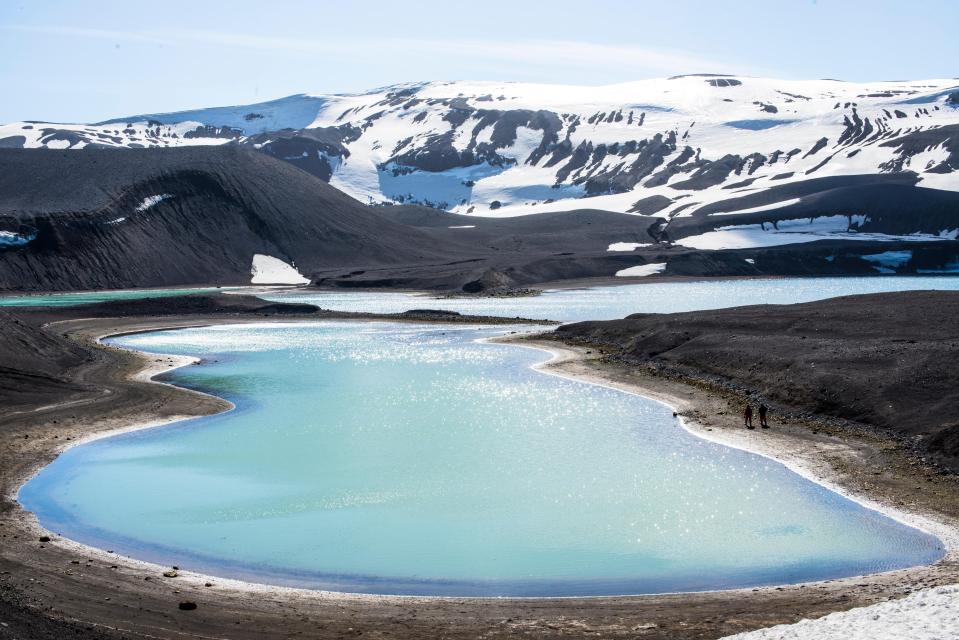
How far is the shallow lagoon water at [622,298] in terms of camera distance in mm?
89812

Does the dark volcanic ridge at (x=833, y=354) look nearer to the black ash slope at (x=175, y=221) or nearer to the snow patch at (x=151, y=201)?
the black ash slope at (x=175, y=221)

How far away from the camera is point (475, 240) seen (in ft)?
543

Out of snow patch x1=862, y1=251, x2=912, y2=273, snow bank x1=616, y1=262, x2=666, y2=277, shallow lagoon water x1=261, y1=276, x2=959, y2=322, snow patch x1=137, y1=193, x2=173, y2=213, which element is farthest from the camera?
snow patch x1=862, y1=251, x2=912, y2=273

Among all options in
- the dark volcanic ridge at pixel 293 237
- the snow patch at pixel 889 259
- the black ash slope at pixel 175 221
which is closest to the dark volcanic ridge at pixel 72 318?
the dark volcanic ridge at pixel 293 237

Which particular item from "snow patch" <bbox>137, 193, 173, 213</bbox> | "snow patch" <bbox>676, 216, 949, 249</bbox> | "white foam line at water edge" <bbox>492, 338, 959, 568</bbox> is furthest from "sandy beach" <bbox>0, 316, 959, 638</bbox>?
"snow patch" <bbox>676, 216, 949, 249</bbox>

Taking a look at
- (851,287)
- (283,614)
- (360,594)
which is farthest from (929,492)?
(851,287)

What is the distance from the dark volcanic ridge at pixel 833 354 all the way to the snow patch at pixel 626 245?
95995mm

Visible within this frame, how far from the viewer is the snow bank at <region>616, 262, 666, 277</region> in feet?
452

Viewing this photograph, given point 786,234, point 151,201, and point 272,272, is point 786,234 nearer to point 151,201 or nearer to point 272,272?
point 272,272

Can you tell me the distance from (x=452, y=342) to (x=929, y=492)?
43.3m

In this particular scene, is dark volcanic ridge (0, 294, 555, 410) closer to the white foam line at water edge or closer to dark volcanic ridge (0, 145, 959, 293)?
the white foam line at water edge

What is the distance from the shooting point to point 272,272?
130 metres

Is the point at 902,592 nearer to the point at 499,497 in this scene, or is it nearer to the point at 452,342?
the point at 499,497

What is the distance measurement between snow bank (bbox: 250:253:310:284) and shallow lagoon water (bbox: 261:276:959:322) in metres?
11.9
